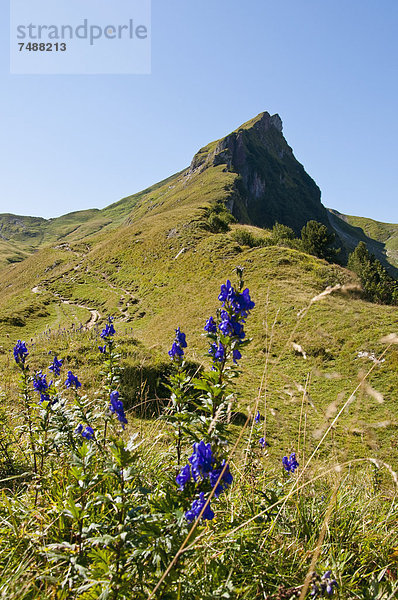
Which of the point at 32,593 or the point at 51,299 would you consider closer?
the point at 32,593

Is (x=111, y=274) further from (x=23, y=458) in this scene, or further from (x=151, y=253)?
(x=23, y=458)

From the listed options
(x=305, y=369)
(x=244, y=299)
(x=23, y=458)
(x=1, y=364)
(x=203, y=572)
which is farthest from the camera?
(x=305, y=369)

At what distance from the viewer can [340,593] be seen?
199 centimetres

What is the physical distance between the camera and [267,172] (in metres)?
116

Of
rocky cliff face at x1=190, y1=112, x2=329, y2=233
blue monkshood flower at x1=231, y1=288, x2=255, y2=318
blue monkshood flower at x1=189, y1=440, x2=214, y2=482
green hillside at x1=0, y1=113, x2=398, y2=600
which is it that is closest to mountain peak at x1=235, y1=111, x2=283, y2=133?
rocky cliff face at x1=190, y1=112, x2=329, y2=233

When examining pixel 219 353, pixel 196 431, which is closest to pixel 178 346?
pixel 219 353

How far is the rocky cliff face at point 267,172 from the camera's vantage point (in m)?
102

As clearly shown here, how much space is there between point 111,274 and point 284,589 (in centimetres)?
3969

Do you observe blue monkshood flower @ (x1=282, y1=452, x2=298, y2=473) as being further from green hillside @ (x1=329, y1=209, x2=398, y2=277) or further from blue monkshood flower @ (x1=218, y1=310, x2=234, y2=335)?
green hillside @ (x1=329, y1=209, x2=398, y2=277)

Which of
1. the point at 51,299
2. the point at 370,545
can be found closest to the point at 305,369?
the point at 370,545

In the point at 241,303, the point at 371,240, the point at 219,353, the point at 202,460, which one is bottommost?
the point at 202,460

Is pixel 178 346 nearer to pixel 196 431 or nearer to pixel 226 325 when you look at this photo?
pixel 226 325

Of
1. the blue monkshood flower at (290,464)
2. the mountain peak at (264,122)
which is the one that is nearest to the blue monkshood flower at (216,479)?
the blue monkshood flower at (290,464)

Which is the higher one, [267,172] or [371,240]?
[267,172]
